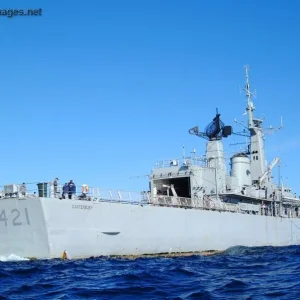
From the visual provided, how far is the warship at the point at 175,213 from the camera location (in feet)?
73.4

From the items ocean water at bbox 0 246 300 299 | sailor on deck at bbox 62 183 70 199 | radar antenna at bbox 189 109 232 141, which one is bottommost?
ocean water at bbox 0 246 300 299

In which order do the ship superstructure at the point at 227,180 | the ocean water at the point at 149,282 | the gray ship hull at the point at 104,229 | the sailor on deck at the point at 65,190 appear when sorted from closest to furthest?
1. the ocean water at the point at 149,282
2. the gray ship hull at the point at 104,229
3. the sailor on deck at the point at 65,190
4. the ship superstructure at the point at 227,180

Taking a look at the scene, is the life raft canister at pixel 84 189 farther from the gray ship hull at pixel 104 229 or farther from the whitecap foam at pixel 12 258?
the whitecap foam at pixel 12 258

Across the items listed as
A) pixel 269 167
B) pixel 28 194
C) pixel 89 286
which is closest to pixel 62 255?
pixel 28 194

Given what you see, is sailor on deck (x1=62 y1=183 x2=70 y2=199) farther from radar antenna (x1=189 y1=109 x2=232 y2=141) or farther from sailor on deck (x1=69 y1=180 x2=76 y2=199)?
radar antenna (x1=189 y1=109 x2=232 y2=141)

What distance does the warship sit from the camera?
22375 mm

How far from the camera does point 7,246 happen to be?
22656 mm

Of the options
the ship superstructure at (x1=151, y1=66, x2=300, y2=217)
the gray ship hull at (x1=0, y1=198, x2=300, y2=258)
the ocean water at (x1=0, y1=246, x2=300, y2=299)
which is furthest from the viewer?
the ship superstructure at (x1=151, y1=66, x2=300, y2=217)

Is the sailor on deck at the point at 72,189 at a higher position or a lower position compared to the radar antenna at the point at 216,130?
lower

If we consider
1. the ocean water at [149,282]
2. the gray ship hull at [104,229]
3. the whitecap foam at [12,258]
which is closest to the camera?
the ocean water at [149,282]

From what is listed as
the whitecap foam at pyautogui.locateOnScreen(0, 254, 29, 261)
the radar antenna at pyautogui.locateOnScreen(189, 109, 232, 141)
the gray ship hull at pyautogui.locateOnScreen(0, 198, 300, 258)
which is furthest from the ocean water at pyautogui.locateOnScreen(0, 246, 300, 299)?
the radar antenna at pyautogui.locateOnScreen(189, 109, 232, 141)

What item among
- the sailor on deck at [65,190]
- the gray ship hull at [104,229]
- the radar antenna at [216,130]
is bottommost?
the gray ship hull at [104,229]

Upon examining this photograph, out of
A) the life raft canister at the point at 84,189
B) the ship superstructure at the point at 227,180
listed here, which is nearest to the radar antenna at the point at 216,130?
the ship superstructure at the point at 227,180

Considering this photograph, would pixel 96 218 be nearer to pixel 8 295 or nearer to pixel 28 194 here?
pixel 28 194
